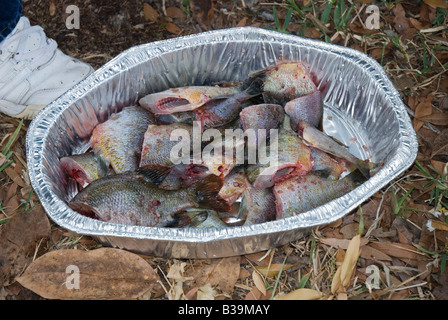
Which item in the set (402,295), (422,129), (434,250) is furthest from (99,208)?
(422,129)

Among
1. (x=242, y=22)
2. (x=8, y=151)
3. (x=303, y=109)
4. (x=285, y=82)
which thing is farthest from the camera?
(x=242, y=22)

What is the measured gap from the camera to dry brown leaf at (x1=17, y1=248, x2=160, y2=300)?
244cm

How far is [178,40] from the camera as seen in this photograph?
9.89 ft

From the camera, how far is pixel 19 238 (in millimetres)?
2674

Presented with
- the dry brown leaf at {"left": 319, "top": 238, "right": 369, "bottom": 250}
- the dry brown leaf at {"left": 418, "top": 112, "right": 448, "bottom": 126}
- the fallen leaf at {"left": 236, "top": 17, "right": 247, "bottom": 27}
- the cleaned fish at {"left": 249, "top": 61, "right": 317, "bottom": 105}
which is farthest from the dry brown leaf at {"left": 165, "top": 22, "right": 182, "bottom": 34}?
the dry brown leaf at {"left": 319, "top": 238, "right": 369, "bottom": 250}

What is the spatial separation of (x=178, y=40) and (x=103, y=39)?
87 cm

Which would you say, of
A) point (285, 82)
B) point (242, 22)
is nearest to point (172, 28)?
point (242, 22)

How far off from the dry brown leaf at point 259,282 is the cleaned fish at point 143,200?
14.8 inches

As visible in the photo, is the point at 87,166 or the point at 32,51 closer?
the point at 87,166

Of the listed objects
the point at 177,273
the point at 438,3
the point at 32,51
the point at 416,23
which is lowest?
the point at 177,273

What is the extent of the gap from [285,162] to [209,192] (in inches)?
16.5

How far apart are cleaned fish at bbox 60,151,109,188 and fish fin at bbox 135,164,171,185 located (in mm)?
249

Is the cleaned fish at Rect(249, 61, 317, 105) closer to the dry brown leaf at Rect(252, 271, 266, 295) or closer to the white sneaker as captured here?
the dry brown leaf at Rect(252, 271, 266, 295)

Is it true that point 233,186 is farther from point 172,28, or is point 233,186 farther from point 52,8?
point 52,8
